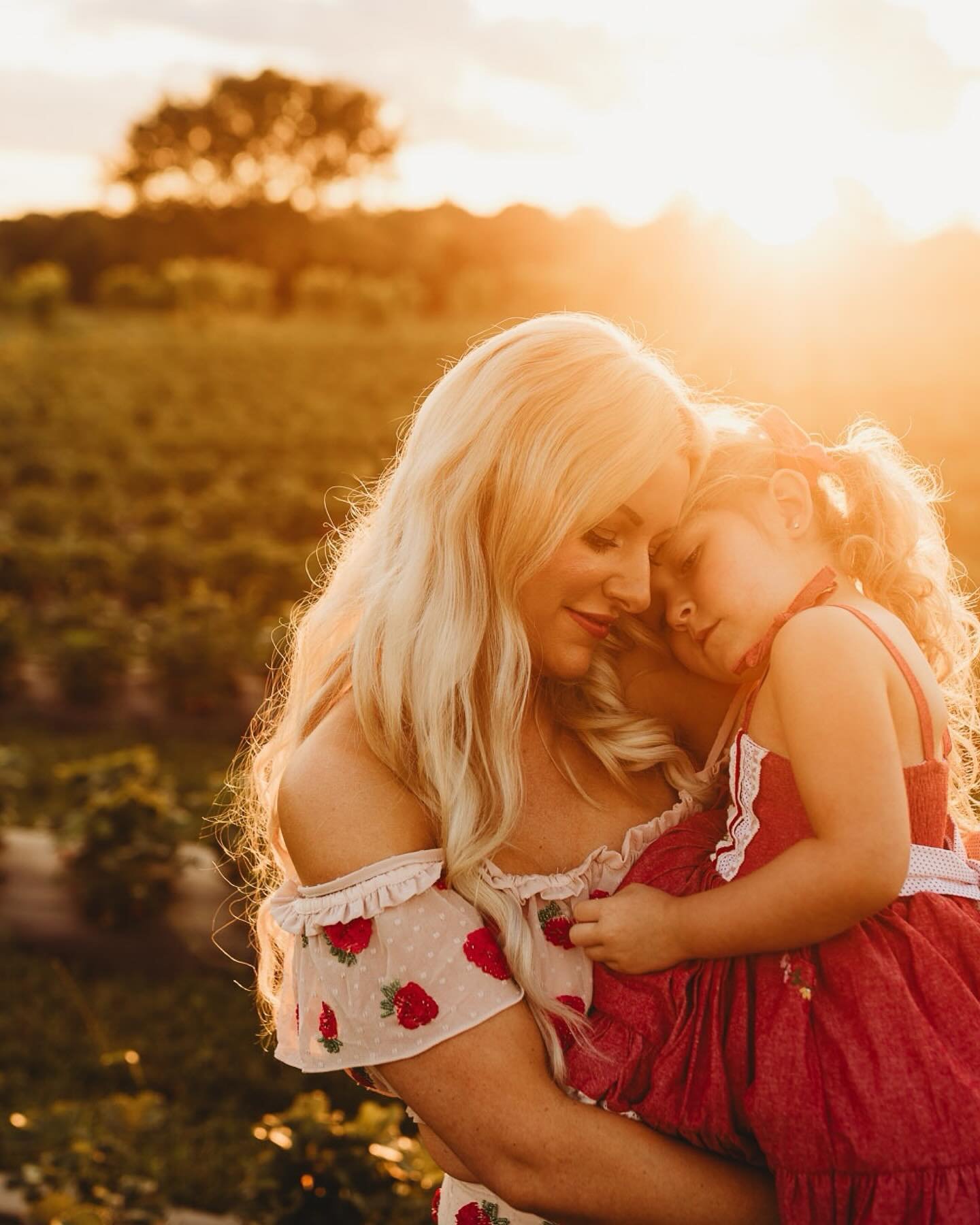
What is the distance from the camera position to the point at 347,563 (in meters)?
1.87

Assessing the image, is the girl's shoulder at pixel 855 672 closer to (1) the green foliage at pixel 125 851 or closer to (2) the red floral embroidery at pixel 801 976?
(2) the red floral embroidery at pixel 801 976

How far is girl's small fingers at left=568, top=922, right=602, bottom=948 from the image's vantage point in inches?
64.7

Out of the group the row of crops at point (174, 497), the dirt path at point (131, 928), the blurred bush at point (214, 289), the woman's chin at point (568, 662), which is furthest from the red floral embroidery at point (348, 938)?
the blurred bush at point (214, 289)

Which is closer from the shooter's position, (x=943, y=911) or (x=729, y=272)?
(x=943, y=911)

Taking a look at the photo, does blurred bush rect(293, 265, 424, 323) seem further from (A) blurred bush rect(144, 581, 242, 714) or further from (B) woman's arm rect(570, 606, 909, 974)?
(B) woman's arm rect(570, 606, 909, 974)

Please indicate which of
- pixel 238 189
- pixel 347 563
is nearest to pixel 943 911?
pixel 347 563

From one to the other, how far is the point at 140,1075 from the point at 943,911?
113 inches

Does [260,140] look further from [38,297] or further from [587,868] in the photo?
[587,868]

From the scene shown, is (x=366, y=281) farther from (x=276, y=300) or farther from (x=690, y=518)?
(x=690, y=518)

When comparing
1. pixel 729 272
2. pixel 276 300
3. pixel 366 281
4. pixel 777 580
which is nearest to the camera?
pixel 777 580

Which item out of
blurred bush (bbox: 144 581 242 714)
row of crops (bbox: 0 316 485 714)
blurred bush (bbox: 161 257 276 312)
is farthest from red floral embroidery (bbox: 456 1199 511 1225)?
Answer: blurred bush (bbox: 161 257 276 312)

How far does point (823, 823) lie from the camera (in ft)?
5.02

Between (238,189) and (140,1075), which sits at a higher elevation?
(238,189)

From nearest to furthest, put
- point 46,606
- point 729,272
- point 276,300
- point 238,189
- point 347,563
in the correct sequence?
point 347,563 < point 46,606 < point 729,272 < point 276,300 < point 238,189
